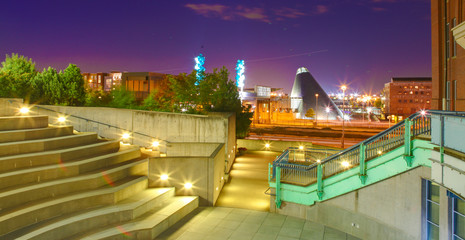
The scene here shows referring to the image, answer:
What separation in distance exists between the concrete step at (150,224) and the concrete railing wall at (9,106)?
9.46 m

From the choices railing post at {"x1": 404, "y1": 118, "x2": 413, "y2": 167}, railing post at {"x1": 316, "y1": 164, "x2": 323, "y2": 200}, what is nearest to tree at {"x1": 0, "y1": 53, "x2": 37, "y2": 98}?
railing post at {"x1": 316, "y1": 164, "x2": 323, "y2": 200}

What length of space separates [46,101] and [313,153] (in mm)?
18102

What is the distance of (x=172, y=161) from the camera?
12031 mm

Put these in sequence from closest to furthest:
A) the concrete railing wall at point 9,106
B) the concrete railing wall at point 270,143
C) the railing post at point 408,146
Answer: the railing post at point 408,146 < the concrete railing wall at point 9,106 < the concrete railing wall at point 270,143

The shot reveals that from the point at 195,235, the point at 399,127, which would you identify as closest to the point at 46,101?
the point at 195,235

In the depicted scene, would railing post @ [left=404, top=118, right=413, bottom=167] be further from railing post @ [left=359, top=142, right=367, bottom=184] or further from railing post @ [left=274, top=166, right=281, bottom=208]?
railing post @ [left=274, top=166, right=281, bottom=208]

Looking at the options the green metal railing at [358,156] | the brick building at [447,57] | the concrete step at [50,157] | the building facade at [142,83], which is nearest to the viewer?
the green metal railing at [358,156]

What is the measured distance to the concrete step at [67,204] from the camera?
7.87 metres

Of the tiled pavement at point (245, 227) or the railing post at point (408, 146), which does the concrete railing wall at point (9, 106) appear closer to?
the tiled pavement at point (245, 227)

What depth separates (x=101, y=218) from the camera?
8.88 m

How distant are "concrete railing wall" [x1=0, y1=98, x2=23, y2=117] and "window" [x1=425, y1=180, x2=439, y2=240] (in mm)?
17419

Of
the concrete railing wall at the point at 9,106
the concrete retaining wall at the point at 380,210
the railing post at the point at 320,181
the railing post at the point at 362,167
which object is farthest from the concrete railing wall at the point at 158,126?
the railing post at the point at 362,167

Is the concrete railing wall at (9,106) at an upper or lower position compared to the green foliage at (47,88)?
lower

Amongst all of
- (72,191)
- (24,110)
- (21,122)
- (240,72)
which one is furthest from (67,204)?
(240,72)
